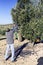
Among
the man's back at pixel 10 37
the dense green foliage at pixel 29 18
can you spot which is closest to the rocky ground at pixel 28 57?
the man's back at pixel 10 37

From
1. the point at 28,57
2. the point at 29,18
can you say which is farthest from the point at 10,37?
the point at 29,18

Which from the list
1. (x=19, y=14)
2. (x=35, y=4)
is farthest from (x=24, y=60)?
(x=19, y=14)

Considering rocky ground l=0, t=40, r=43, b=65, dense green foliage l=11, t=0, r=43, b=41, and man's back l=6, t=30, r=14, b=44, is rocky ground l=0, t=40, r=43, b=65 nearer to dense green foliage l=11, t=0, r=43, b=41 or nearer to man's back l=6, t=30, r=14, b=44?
man's back l=6, t=30, r=14, b=44

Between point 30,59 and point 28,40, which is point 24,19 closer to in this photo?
point 28,40

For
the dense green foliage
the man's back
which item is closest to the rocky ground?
the man's back

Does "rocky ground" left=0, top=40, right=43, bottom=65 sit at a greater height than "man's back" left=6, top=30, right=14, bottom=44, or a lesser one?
lesser

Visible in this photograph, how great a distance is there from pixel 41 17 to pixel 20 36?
3.34 meters

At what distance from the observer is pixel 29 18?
15281mm

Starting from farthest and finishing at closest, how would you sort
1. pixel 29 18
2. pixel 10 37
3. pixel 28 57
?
1. pixel 29 18
2. pixel 28 57
3. pixel 10 37

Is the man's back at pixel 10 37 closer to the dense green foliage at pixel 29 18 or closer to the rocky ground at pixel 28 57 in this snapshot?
the rocky ground at pixel 28 57

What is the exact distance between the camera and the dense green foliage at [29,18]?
13651 mm

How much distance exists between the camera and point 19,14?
16.0 meters

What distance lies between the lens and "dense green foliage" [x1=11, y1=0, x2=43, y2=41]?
13.7 meters

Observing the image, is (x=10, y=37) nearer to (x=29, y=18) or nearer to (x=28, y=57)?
Result: (x=28, y=57)
